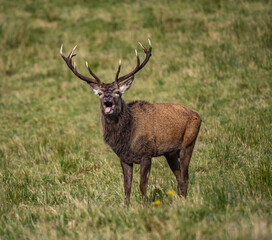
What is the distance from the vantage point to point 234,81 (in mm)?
10695

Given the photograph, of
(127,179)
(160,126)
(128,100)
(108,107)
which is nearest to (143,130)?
(160,126)

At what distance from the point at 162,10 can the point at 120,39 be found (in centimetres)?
277

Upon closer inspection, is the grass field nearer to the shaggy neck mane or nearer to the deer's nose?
the shaggy neck mane

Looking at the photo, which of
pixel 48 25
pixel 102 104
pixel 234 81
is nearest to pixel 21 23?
pixel 48 25

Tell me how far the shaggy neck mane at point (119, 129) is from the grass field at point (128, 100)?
0.70 metres

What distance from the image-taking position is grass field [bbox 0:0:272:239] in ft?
13.9

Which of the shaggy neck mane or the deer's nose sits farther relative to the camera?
the shaggy neck mane

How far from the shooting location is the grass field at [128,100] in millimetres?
4227

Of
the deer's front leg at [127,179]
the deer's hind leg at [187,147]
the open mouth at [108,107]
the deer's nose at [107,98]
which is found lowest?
the deer's front leg at [127,179]

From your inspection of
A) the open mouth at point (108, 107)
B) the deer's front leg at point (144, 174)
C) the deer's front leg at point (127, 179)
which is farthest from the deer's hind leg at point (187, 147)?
the open mouth at point (108, 107)

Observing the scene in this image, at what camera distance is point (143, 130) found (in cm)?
564

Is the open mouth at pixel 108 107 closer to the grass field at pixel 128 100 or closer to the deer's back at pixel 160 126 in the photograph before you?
the deer's back at pixel 160 126

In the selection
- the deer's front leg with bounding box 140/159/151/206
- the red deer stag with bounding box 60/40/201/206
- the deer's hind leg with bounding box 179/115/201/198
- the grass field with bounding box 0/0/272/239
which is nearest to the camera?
the grass field with bounding box 0/0/272/239

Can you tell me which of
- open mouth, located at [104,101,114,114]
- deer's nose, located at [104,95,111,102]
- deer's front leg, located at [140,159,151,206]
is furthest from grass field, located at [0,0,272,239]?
deer's nose, located at [104,95,111,102]
